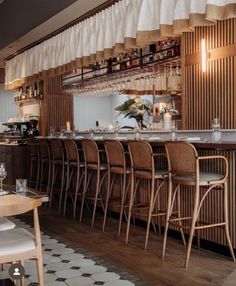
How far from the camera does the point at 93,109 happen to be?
14695 mm

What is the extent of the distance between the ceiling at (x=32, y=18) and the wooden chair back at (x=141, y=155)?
98.8 inches

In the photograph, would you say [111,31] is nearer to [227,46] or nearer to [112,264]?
[227,46]

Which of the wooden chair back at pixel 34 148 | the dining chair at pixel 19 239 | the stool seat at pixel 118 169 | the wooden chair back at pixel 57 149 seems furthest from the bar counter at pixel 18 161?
the dining chair at pixel 19 239

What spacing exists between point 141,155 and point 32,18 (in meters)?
4.14

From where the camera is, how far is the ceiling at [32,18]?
6.65m

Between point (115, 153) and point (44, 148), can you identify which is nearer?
point (115, 153)

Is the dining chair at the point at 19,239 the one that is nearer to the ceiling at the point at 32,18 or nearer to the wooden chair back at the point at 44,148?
the ceiling at the point at 32,18

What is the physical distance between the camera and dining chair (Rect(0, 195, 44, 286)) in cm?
268

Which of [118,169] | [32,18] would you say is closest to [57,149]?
[118,169]

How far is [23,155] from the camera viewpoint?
9.28 m

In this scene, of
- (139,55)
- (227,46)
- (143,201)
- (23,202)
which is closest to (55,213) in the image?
(143,201)

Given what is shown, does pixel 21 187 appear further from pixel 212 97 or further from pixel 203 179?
pixel 212 97

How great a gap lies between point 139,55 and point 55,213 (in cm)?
265

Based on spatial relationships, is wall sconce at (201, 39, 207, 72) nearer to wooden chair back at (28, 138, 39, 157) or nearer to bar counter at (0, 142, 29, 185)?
wooden chair back at (28, 138, 39, 157)
